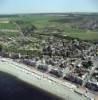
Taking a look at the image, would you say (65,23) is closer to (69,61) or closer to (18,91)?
(69,61)

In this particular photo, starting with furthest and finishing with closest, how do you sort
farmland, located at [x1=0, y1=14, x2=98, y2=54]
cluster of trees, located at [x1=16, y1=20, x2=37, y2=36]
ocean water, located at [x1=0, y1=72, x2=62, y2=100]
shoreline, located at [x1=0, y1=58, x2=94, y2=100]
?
cluster of trees, located at [x1=16, y1=20, x2=37, y2=36], farmland, located at [x1=0, y1=14, x2=98, y2=54], shoreline, located at [x1=0, y1=58, x2=94, y2=100], ocean water, located at [x1=0, y1=72, x2=62, y2=100]

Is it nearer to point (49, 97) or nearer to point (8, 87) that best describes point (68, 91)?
point (49, 97)

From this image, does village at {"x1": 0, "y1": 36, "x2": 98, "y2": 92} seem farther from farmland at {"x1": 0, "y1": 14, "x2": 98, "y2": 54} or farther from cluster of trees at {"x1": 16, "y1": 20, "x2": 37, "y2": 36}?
cluster of trees at {"x1": 16, "y1": 20, "x2": 37, "y2": 36}

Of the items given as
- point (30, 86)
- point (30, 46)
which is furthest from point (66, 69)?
point (30, 46)

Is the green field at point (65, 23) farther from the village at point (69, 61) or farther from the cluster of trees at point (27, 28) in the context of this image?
the village at point (69, 61)

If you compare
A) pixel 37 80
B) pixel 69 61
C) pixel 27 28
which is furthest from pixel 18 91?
pixel 27 28

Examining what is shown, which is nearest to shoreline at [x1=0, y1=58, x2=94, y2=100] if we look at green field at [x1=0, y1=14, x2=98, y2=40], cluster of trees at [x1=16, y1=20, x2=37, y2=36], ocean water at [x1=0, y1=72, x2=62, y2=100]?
ocean water at [x1=0, y1=72, x2=62, y2=100]
